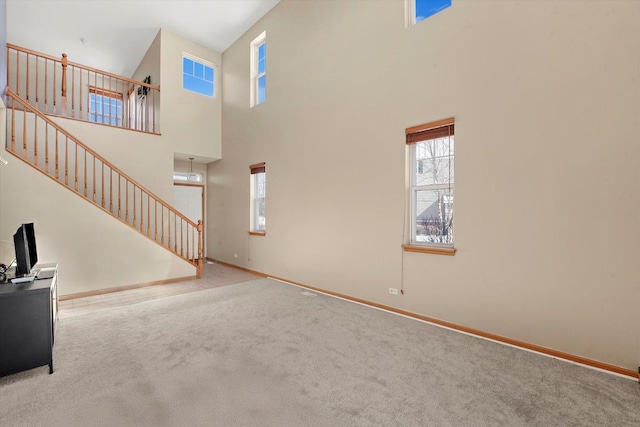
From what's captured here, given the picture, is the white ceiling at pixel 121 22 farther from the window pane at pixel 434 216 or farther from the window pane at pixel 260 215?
the window pane at pixel 434 216

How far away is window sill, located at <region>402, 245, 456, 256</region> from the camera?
306cm

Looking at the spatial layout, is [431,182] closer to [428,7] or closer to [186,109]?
[428,7]

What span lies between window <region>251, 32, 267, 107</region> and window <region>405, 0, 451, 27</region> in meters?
3.24

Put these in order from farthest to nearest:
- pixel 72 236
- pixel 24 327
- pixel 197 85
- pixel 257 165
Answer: pixel 197 85, pixel 257 165, pixel 72 236, pixel 24 327

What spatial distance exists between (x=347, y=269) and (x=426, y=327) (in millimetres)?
1324

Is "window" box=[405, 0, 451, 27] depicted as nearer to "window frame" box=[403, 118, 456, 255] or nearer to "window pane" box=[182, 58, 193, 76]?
"window frame" box=[403, 118, 456, 255]

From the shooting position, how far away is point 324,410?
176 cm

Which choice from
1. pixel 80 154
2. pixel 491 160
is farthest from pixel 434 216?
pixel 80 154

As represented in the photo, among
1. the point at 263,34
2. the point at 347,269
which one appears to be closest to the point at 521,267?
the point at 347,269

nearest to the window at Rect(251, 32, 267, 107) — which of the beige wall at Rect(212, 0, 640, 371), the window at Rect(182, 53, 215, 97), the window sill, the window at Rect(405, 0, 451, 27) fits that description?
the beige wall at Rect(212, 0, 640, 371)

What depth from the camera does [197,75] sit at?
658 centimetres

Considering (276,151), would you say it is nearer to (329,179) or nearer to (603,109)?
(329,179)

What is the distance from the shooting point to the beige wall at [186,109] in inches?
236

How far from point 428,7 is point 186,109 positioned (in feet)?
16.7
